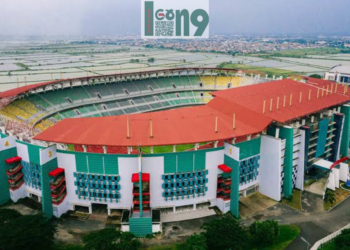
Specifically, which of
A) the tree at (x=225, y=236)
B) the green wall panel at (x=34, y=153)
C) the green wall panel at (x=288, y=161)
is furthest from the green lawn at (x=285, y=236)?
the green wall panel at (x=34, y=153)

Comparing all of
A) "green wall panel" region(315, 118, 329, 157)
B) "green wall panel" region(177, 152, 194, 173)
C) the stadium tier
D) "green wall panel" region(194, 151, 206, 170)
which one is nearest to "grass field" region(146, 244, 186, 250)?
"green wall panel" region(177, 152, 194, 173)

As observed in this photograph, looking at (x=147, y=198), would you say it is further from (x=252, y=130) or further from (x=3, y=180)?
(x=3, y=180)

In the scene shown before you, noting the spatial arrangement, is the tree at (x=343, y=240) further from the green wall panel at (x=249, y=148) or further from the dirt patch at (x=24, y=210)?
the dirt patch at (x=24, y=210)

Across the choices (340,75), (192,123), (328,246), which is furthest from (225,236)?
(340,75)

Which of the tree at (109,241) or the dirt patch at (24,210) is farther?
the dirt patch at (24,210)

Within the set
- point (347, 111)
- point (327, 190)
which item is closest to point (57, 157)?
point (327, 190)
